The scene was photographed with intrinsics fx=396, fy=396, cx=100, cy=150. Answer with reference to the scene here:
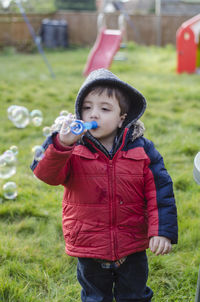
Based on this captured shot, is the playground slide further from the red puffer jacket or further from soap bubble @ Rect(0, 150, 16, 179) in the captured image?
the red puffer jacket

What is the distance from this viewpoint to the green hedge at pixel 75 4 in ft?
89.5

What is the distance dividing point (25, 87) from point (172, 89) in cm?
250

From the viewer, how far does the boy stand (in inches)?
67.4

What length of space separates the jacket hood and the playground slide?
6546mm

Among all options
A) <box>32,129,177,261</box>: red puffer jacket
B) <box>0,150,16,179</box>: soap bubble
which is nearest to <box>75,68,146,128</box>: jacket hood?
<box>32,129,177,261</box>: red puffer jacket

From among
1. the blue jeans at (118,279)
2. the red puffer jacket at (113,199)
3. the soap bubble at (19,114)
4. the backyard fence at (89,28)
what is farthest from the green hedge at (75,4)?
the blue jeans at (118,279)

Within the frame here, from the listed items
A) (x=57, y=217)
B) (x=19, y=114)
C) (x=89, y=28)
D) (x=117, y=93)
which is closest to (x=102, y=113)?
(x=117, y=93)

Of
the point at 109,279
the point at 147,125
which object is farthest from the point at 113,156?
the point at 147,125

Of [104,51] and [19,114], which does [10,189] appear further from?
[104,51]

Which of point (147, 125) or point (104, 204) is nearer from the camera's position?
point (104, 204)

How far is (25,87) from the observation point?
6816mm

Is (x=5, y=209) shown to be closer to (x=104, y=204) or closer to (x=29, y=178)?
(x=29, y=178)

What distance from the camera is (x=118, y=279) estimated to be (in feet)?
6.07

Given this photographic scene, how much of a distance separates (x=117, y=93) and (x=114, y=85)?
0.13 feet
